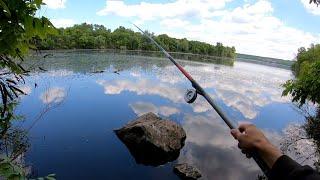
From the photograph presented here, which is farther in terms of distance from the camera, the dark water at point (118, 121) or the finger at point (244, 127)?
the dark water at point (118, 121)

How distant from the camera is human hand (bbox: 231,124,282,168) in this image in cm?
209

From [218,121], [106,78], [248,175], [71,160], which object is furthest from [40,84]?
[248,175]

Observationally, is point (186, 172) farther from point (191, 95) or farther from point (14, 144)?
point (191, 95)

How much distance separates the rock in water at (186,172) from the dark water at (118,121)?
34cm

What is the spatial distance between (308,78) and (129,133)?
29.8 ft

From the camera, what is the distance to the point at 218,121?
1106 inches

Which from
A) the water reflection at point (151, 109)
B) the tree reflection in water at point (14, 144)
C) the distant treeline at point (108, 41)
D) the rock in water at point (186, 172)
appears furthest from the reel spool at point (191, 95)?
the distant treeline at point (108, 41)

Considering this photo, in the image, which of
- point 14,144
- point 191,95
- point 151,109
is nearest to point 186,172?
point 14,144

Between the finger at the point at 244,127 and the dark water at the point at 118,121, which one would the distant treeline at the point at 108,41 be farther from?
the finger at the point at 244,127

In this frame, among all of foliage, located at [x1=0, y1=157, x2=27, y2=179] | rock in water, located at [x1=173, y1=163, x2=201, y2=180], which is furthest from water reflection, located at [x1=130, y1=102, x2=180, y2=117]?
foliage, located at [x1=0, y1=157, x2=27, y2=179]

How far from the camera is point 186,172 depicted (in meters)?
16.2

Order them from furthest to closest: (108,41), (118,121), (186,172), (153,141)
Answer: (108,41), (118,121), (153,141), (186,172)

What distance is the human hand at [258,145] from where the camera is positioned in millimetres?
2094

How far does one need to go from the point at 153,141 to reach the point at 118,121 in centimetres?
751
